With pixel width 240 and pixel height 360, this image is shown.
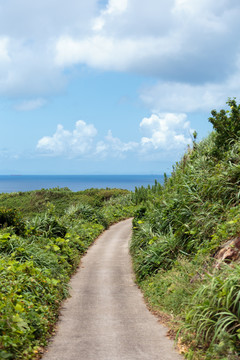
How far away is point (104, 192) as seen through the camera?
45.9 metres

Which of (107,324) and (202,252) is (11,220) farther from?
(202,252)

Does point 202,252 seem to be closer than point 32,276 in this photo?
No

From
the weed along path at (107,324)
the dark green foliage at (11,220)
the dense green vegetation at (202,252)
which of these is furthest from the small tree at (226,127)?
the dark green foliage at (11,220)

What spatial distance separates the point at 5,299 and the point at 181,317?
13.0 feet

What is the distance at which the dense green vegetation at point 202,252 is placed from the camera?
6.99m

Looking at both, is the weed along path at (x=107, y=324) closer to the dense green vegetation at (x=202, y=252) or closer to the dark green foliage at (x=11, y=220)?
the dense green vegetation at (x=202, y=252)

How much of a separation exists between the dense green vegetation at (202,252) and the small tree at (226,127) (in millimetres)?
42

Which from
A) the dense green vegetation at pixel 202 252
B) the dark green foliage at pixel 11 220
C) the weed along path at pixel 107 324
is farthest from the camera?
the dark green foliage at pixel 11 220

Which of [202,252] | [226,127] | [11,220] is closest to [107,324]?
[202,252]

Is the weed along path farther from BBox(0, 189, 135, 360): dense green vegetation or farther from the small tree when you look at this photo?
the small tree

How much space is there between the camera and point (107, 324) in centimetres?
909

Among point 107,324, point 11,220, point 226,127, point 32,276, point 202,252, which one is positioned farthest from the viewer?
point 226,127

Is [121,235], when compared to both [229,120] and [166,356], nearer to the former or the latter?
[229,120]

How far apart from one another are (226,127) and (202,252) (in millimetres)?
7914
